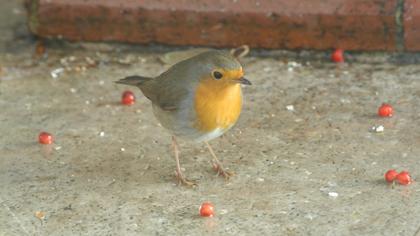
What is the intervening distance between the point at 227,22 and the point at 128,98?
0.92 meters

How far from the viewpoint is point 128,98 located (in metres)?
5.56

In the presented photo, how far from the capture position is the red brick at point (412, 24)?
5766mm

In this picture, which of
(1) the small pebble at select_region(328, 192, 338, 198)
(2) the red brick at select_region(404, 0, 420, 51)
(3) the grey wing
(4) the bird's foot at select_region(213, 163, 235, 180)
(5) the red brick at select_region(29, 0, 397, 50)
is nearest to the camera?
(1) the small pebble at select_region(328, 192, 338, 198)

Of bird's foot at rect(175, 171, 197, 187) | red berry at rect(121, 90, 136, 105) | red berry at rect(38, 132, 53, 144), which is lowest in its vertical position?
red berry at rect(38, 132, 53, 144)

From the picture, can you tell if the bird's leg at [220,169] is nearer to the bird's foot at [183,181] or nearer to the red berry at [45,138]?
the bird's foot at [183,181]

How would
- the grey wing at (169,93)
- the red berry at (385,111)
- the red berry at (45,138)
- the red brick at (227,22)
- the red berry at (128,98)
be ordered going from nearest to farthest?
the grey wing at (169,93), the red berry at (45,138), the red berry at (385,111), the red berry at (128,98), the red brick at (227,22)

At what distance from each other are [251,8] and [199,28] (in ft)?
1.21

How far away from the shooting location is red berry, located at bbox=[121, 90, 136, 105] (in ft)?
18.3

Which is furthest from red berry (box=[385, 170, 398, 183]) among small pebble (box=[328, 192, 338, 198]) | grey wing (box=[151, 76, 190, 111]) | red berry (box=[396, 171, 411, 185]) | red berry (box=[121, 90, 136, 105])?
red berry (box=[121, 90, 136, 105])

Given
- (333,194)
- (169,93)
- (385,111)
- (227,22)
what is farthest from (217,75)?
(227,22)

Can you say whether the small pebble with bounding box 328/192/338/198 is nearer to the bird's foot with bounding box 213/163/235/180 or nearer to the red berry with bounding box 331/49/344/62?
the bird's foot with bounding box 213/163/235/180

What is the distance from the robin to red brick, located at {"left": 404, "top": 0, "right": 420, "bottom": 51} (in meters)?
1.70

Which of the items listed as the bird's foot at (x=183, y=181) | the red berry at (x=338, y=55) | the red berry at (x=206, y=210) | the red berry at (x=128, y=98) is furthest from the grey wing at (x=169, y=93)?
the red berry at (x=338, y=55)

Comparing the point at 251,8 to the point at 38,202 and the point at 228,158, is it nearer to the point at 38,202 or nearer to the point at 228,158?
the point at 228,158
